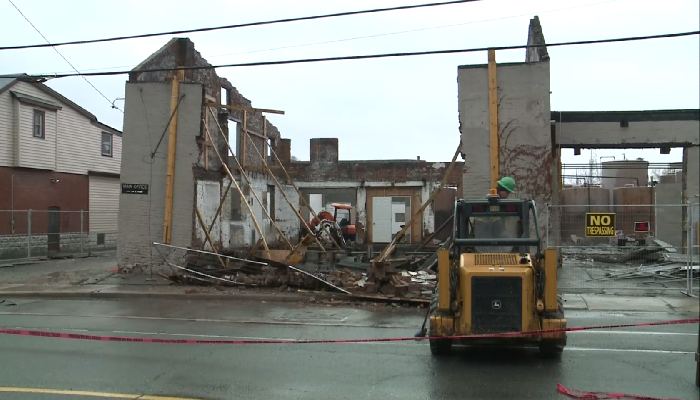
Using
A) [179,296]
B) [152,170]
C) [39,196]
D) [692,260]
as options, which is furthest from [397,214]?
[179,296]

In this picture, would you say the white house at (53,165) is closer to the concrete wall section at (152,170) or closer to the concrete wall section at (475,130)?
the concrete wall section at (152,170)

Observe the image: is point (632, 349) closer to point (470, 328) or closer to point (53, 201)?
point (470, 328)

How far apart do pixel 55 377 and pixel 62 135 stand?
968 inches

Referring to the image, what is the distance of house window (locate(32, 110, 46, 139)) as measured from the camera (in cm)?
2750

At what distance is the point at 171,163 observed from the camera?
1830cm

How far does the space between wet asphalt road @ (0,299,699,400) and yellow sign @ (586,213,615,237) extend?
3613mm

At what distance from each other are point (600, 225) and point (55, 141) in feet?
78.6

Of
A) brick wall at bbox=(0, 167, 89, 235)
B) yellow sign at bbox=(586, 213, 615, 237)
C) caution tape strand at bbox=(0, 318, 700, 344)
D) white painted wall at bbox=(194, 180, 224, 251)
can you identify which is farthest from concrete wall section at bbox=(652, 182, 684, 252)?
brick wall at bbox=(0, 167, 89, 235)

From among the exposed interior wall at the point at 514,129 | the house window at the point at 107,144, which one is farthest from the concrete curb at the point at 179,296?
the house window at the point at 107,144

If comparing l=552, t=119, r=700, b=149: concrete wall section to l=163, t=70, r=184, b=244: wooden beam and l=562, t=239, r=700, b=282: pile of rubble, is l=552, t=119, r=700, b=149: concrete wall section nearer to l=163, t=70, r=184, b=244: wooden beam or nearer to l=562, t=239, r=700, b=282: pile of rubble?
l=562, t=239, r=700, b=282: pile of rubble

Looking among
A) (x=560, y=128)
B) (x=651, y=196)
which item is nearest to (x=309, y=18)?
(x=560, y=128)

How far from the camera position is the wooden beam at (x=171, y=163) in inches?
714

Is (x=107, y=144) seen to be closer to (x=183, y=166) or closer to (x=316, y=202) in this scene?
(x=316, y=202)

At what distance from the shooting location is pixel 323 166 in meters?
32.1
